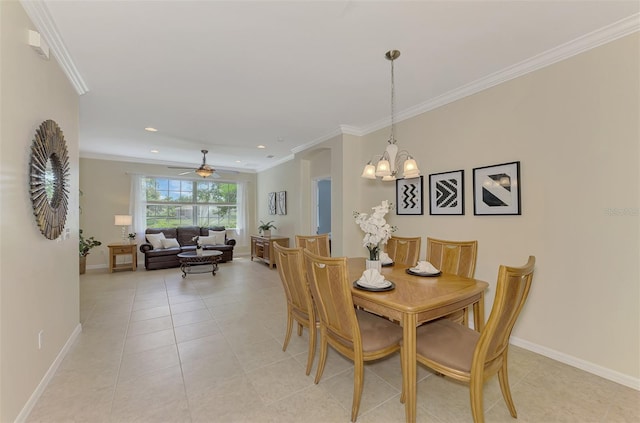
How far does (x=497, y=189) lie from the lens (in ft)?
9.21

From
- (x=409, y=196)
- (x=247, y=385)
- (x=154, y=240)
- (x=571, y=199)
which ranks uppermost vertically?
(x=409, y=196)

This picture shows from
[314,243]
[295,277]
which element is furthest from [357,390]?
[314,243]

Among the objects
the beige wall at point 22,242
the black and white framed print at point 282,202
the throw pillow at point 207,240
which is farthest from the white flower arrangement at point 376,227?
the throw pillow at point 207,240

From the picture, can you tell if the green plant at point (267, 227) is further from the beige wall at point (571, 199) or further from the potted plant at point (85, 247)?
the beige wall at point (571, 199)

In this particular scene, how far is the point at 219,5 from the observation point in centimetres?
187

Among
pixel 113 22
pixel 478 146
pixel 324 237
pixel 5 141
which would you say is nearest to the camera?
pixel 5 141

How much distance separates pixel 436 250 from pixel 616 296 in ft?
4.34

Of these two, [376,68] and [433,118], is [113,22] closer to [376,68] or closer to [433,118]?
[376,68]

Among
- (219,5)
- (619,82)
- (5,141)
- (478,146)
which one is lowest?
(5,141)

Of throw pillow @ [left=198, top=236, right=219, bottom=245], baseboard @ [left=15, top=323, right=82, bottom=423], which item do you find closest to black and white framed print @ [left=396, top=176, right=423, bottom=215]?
baseboard @ [left=15, top=323, right=82, bottom=423]

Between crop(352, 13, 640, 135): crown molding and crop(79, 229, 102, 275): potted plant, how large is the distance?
6772mm

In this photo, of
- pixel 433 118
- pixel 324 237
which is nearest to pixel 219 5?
pixel 324 237

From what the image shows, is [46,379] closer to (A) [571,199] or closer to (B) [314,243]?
(B) [314,243]

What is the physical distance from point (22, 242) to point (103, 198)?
18.9 ft
